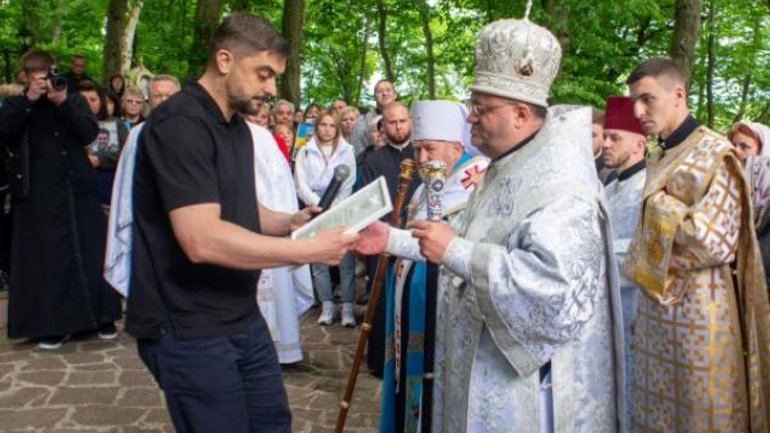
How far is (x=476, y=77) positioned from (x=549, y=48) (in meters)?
0.27

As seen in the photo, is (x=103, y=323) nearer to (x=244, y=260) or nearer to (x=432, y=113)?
(x=432, y=113)

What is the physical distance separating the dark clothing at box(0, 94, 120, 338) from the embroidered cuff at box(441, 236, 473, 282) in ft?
14.8

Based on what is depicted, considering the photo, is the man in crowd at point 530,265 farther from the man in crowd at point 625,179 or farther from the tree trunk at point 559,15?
the tree trunk at point 559,15

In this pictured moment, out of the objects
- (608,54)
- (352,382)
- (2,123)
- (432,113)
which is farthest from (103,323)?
(608,54)

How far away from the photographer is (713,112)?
23.4 metres

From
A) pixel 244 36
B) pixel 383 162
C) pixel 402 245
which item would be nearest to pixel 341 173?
pixel 402 245

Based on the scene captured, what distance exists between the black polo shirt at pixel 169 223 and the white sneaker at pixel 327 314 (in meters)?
4.96

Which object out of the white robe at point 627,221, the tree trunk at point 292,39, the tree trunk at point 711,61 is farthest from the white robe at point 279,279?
the tree trunk at point 711,61

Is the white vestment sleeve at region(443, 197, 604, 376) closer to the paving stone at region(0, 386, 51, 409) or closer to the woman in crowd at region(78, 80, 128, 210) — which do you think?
the paving stone at region(0, 386, 51, 409)

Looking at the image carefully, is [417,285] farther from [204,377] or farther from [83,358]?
[83,358]

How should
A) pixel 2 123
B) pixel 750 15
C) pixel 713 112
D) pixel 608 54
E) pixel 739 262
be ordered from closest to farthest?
pixel 739 262
pixel 2 123
pixel 608 54
pixel 750 15
pixel 713 112

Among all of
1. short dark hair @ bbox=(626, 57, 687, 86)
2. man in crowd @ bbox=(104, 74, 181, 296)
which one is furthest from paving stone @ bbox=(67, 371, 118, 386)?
short dark hair @ bbox=(626, 57, 687, 86)

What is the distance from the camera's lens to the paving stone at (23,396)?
539 centimetres

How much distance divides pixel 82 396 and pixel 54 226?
1629 millimetres
